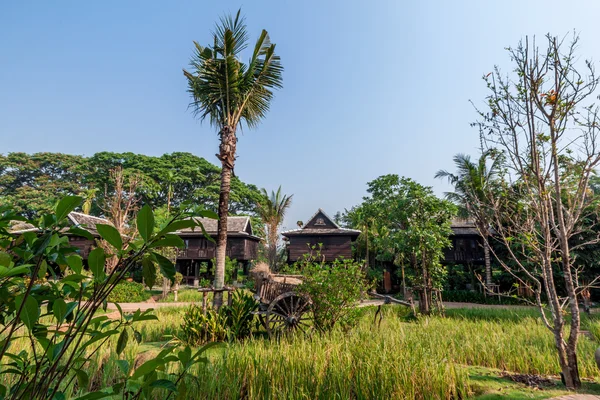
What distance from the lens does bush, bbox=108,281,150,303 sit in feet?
56.0

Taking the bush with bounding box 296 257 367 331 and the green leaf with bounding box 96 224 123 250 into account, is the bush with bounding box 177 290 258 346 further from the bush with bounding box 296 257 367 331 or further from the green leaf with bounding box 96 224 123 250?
the green leaf with bounding box 96 224 123 250

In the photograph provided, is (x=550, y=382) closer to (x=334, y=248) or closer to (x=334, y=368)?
(x=334, y=368)

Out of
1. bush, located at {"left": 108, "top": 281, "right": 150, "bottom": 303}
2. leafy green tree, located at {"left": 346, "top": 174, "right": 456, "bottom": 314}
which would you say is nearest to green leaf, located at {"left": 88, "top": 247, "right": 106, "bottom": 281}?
leafy green tree, located at {"left": 346, "top": 174, "right": 456, "bottom": 314}

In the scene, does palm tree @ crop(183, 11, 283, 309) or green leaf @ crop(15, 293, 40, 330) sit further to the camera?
palm tree @ crop(183, 11, 283, 309)

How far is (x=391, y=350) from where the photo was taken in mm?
4809

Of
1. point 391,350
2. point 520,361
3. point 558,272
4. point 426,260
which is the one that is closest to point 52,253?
point 391,350

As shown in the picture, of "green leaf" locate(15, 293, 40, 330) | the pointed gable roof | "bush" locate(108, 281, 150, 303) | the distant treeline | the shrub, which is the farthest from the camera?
the distant treeline

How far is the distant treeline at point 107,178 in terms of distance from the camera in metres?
32.6

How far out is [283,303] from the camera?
27.1 feet

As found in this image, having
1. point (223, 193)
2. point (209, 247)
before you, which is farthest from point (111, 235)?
point (209, 247)

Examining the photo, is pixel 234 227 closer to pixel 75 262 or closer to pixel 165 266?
pixel 75 262

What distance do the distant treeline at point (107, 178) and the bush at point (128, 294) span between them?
46.0ft

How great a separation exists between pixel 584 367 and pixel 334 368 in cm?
438

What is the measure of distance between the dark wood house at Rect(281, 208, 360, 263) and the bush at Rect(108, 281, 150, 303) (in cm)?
1167
